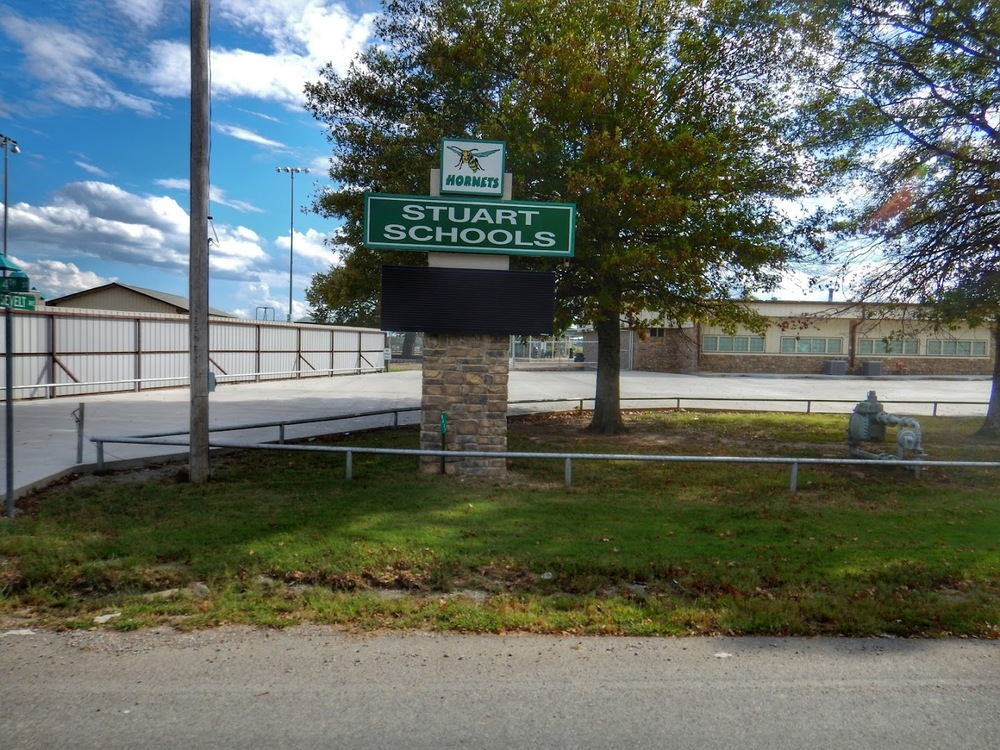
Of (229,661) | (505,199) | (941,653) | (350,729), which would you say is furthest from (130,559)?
(505,199)

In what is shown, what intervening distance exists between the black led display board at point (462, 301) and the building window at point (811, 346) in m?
37.6

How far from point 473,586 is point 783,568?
2478mm

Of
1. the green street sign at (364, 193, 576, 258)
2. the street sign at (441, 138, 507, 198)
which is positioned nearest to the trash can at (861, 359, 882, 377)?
the green street sign at (364, 193, 576, 258)

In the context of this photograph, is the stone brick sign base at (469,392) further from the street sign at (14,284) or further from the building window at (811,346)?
the building window at (811,346)

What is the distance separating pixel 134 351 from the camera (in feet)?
76.3

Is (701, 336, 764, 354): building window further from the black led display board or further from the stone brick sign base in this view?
the stone brick sign base

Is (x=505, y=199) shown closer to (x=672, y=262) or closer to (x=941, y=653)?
(x=672, y=262)

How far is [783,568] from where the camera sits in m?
5.67

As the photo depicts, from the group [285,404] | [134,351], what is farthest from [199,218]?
[134,351]

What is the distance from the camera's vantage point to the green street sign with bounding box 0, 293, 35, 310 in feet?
20.7

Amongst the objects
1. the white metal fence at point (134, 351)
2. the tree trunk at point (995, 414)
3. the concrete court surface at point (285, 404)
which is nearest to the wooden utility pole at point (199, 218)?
the concrete court surface at point (285, 404)

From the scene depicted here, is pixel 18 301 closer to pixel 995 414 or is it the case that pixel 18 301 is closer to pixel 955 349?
pixel 995 414

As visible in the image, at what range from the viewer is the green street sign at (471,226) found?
9.42m

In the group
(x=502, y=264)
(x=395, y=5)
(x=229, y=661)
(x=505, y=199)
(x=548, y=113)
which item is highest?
(x=395, y=5)
